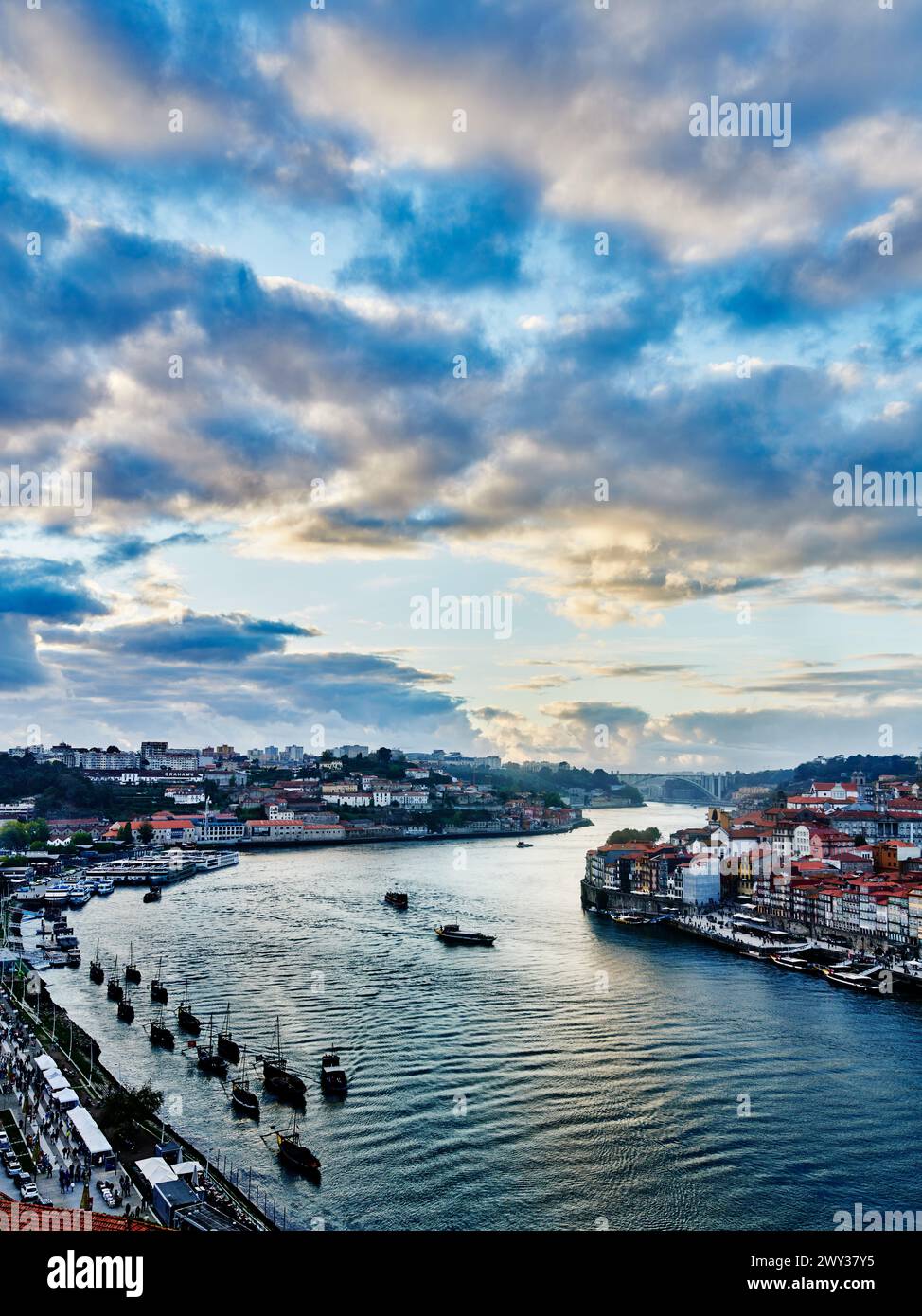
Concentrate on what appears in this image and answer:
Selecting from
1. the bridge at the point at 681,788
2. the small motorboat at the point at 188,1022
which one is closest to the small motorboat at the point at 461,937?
the small motorboat at the point at 188,1022

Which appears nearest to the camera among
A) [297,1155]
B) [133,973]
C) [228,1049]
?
[297,1155]

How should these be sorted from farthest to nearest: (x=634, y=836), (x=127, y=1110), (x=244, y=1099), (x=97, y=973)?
(x=634, y=836), (x=97, y=973), (x=244, y=1099), (x=127, y=1110)

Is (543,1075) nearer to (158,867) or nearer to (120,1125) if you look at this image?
(120,1125)

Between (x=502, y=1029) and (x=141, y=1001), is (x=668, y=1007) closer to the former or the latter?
(x=502, y=1029)

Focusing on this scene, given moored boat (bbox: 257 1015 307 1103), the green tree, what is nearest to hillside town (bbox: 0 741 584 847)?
the green tree

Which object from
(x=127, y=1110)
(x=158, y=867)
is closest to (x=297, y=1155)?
(x=127, y=1110)

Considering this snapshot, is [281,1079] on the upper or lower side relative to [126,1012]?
upper
